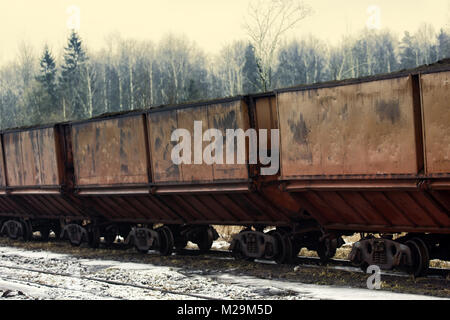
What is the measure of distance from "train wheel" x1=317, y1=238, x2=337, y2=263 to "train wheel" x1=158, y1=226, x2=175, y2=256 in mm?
4082

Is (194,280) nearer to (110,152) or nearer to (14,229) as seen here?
(110,152)

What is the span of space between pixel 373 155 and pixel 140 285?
483 cm

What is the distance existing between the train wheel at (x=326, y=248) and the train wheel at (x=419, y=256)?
6.69 ft

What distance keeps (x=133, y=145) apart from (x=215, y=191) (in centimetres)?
302

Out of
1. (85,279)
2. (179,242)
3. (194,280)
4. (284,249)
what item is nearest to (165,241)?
(179,242)

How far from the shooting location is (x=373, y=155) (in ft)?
33.7

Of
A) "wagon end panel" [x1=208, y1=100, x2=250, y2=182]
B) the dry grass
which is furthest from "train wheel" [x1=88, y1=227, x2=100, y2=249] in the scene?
"wagon end panel" [x1=208, y1=100, x2=250, y2=182]

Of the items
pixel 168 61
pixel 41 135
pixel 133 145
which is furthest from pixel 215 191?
pixel 168 61

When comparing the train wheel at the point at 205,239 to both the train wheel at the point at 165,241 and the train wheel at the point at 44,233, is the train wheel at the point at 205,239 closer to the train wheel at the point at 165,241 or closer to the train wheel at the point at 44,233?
the train wheel at the point at 165,241

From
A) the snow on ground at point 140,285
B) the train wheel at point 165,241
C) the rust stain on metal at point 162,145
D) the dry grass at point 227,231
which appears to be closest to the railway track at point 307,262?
the train wheel at point 165,241

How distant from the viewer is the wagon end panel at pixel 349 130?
9.86 m

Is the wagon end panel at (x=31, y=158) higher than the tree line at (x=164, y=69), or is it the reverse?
the tree line at (x=164, y=69)

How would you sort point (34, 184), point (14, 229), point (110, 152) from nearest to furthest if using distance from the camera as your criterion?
point (110, 152) → point (34, 184) → point (14, 229)
